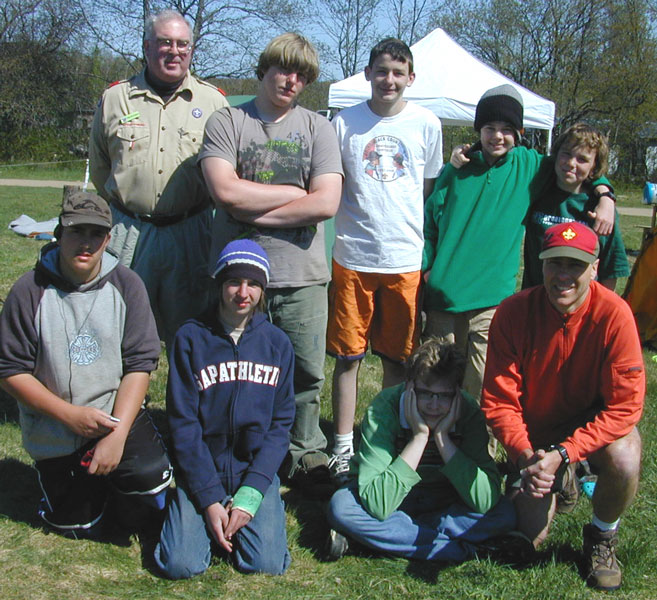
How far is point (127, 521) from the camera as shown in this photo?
10.4 feet

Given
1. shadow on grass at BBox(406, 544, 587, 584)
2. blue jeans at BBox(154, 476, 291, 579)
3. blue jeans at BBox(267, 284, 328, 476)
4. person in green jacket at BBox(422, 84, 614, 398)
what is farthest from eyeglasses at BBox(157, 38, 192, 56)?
shadow on grass at BBox(406, 544, 587, 584)

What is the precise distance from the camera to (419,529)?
9.84 feet

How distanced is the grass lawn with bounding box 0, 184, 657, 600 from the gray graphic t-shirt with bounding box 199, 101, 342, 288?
49.2 inches

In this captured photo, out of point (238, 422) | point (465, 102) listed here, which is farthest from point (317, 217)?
point (465, 102)

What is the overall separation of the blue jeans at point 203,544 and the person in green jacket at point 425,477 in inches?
9.8

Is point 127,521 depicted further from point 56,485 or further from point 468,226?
point 468,226

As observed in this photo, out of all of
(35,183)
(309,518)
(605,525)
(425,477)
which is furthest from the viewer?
(35,183)

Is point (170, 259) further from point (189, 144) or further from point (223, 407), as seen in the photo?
point (223, 407)

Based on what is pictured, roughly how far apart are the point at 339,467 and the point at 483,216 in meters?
1.53

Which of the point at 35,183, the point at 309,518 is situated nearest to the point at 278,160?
the point at 309,518

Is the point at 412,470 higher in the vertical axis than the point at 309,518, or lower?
higher

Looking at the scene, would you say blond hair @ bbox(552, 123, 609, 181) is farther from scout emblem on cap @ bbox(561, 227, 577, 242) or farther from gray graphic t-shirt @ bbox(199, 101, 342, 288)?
gray graphic t-shirt @ bbox(199, 101, 342, 288)

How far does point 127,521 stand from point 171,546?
1.44 ft

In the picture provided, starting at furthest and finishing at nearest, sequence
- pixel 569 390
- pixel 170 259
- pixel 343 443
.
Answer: pixel 343 443 → pixel 170 259 → pixel 569 390
